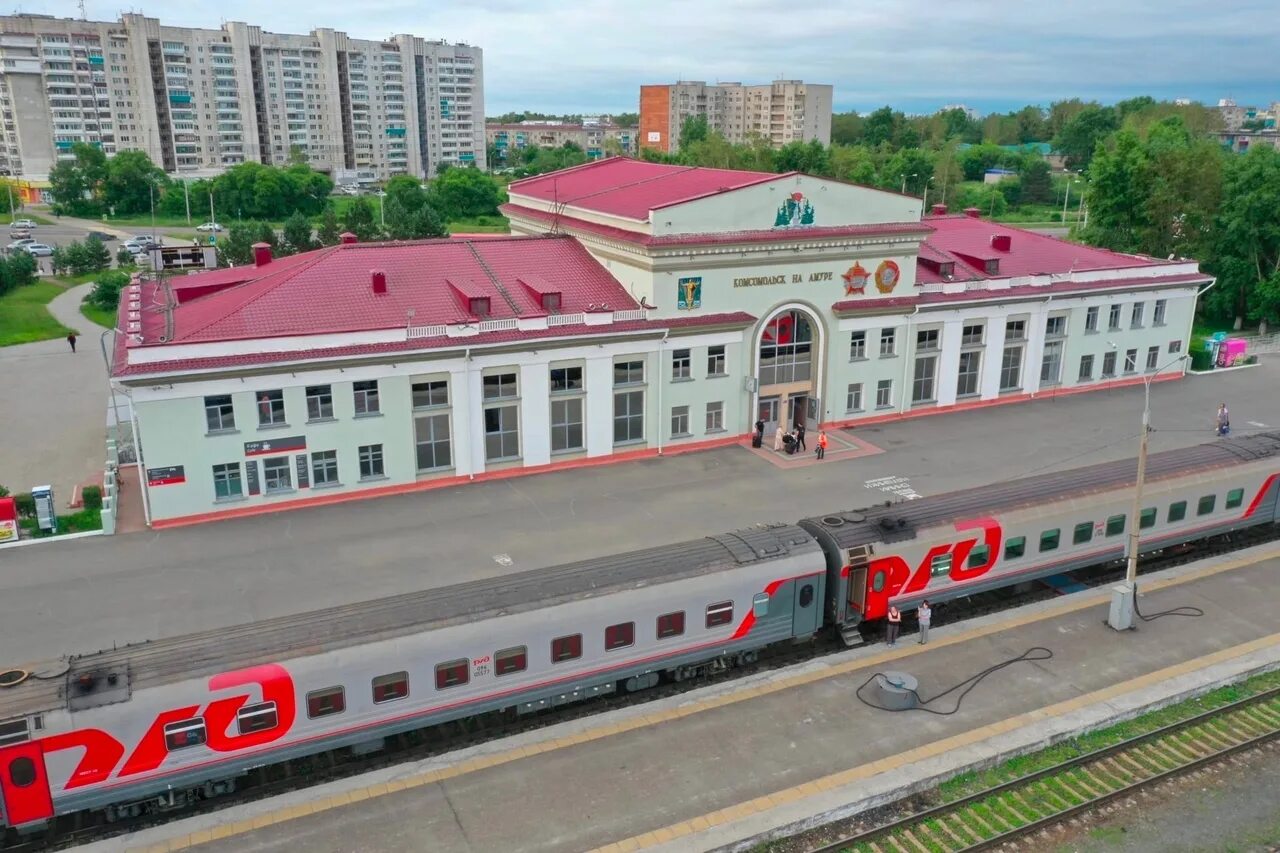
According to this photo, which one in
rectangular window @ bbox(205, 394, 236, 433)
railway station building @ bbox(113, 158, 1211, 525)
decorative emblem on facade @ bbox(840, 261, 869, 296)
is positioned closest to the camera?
rectangular window @ bbox(205, 394, 236, 433)

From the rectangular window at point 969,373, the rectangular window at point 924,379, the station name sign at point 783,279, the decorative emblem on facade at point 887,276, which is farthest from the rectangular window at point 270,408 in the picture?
the rectangular window at point 969,373

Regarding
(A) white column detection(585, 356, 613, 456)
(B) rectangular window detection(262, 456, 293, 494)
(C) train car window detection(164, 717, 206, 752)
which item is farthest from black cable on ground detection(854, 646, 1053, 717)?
(B) rectangular window detection(262, 456, 293, 494)

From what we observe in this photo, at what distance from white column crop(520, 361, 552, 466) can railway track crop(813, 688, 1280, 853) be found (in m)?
22.3

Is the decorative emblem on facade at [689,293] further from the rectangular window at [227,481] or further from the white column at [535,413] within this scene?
the rectangular window at [227,481]

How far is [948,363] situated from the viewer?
1797 inches

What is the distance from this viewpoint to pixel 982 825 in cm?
1794

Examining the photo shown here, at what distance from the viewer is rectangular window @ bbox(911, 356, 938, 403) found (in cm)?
4525

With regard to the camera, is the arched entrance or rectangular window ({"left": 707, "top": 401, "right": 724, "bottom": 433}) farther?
the arched entrance

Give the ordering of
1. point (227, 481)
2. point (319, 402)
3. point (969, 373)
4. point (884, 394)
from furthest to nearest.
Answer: point (969, 373), point (884, 394), point (319, 402), point (227, 481)

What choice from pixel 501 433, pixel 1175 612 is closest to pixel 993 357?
→ pixel 1175 612

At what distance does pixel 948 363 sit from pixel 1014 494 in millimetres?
20178

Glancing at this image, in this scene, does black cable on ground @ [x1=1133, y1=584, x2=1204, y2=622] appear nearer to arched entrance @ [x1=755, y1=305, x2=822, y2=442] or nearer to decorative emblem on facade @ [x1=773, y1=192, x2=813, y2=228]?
arched entrance @ [x1=755, y1=305, x2=822, y2=442]

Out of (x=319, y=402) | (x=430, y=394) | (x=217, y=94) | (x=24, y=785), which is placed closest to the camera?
(x=24, y=785)

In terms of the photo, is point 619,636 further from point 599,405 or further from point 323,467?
point 599,405
